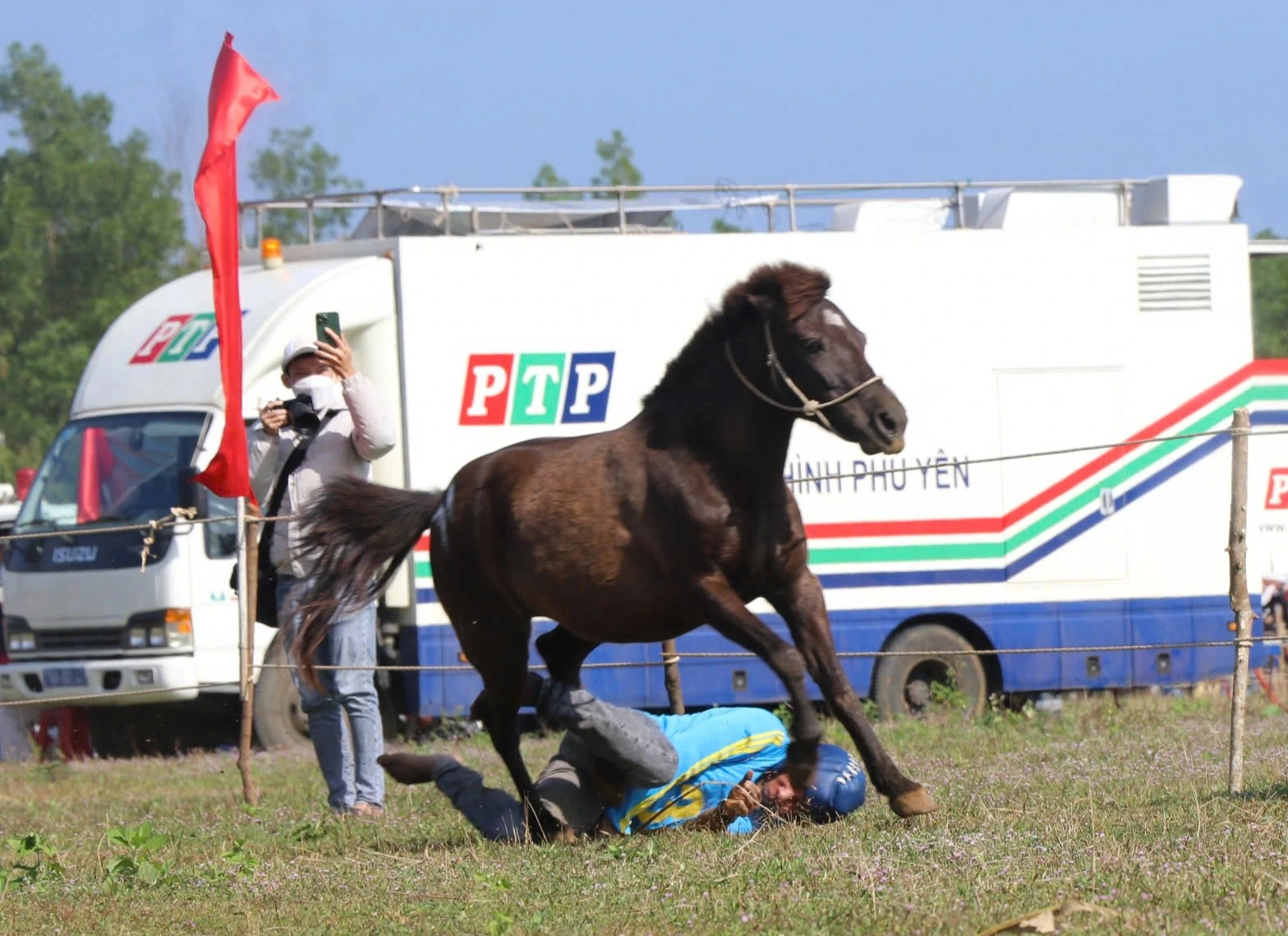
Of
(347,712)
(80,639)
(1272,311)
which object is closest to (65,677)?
(80,639)

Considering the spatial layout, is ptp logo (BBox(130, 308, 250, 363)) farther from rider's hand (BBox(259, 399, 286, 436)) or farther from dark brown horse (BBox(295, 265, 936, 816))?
dark brown horse (BBox(295, 265, 936, 816))

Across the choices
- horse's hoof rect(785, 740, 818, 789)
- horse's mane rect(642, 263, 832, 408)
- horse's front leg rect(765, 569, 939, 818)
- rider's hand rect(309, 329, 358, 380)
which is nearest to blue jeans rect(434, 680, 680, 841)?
horse's hoof rect(785, 740, 818, 789)

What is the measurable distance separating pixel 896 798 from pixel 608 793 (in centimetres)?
105

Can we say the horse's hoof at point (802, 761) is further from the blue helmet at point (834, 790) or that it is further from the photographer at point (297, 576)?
the photographer at point (297, 576)

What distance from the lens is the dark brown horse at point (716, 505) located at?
5809 millimetres

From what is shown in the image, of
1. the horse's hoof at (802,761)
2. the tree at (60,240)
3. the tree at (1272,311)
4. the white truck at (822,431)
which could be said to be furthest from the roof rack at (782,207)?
the tree at (1272,311)

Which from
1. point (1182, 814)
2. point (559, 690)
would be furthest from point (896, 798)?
point (559, 690)

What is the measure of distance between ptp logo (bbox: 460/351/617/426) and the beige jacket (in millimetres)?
3766

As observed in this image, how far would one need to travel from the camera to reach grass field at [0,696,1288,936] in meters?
4.36

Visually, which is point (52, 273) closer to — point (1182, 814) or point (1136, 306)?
point (1136, 306)

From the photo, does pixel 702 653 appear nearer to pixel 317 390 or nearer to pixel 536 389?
pixel 317 390

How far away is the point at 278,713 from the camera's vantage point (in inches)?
467

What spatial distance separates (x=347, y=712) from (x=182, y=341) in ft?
17.5

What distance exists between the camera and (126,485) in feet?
38.9
